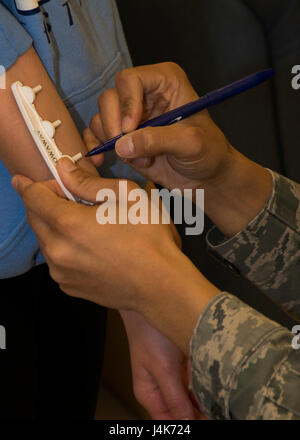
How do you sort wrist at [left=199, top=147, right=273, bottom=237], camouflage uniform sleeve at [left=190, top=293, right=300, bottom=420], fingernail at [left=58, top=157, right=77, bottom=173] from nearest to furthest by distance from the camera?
camouflage uniform sleeve at [left=190, top=293, right=300, bottom=420] < fingernail at [left=58, top=157, right=77, bottom=173] < wrist at [left=199, top=147, right=273, bottom=237]

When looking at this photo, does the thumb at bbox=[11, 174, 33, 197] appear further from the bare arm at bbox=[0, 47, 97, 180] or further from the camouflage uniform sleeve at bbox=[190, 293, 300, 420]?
the camouflage uniform sleeve at bbox=[190, 293, 300, 420]

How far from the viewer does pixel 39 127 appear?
626 millimetres

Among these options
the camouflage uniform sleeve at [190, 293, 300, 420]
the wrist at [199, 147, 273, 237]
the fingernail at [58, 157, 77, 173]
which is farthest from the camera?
the wrist at [199, 147, 273, 237]

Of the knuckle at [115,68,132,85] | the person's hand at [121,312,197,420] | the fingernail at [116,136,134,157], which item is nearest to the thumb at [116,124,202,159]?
the fingernail at [116,136,134,157]

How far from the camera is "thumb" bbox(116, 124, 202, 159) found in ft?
1.96

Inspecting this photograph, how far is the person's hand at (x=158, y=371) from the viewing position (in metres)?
0.75

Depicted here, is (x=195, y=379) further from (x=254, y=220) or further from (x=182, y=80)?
(x=182, y=80)

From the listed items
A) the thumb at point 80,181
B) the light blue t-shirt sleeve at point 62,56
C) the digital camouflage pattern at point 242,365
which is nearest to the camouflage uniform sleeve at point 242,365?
the digital camouflage pattern at point 242,365

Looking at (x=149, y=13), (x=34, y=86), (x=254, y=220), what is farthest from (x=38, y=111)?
(x=149, y=13)

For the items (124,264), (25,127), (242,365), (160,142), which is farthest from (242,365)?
(25,127)

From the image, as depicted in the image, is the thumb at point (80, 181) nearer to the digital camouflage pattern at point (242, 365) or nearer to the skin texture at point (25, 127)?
the skin texture at point (25, 127)

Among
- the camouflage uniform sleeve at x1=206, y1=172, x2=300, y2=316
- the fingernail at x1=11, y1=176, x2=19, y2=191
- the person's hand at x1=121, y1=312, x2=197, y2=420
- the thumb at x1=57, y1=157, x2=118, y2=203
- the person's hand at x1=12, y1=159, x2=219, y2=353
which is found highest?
the fingernail at x1=11, y1=176, x2=19, y2=191

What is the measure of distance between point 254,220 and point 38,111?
0.33 m

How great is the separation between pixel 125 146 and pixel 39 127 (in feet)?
0.36
